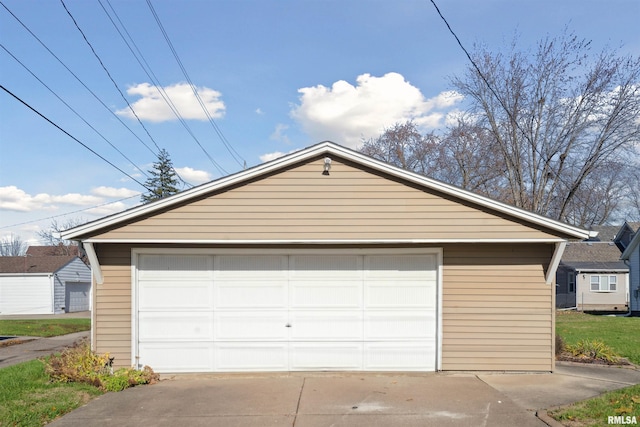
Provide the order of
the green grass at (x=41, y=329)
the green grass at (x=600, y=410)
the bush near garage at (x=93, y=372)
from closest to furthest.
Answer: the green grass at (x=600, y=410), the bush near garage at (x=93, y=372), the green grass at (x=41, y=329)

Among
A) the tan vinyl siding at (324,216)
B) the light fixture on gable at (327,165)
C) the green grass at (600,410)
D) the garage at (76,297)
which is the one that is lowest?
the garage at (76,297)

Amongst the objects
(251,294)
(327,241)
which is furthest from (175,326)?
(327,241)

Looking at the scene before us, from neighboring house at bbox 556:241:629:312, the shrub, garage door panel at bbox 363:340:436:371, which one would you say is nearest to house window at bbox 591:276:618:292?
neighboring house at bbox 556:241:629:312

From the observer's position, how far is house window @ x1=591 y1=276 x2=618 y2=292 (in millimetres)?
35562

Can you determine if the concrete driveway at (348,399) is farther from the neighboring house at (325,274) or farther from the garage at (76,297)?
the garage at (76,297)

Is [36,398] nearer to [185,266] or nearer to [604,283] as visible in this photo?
[185,266]

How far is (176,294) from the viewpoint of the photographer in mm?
9680

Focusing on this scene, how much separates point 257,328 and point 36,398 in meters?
3.62

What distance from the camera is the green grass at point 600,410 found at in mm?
6359

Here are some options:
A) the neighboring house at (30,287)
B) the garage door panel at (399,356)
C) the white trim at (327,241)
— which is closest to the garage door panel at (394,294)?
the garage door panel at (399,356)

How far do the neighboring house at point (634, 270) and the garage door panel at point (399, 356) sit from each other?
2566cm

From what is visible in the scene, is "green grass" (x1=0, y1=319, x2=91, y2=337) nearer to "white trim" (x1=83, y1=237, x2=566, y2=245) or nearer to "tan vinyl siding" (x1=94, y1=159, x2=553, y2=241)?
"white trim" (x1=83, y1=237, x2=566, y2=245)

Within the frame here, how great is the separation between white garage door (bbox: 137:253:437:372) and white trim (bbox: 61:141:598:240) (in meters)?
1.01

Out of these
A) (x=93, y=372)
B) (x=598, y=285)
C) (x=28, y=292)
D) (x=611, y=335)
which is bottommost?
(x=28, y=292)
